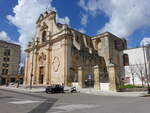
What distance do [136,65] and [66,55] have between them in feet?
56.4

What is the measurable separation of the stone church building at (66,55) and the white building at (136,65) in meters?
3.72

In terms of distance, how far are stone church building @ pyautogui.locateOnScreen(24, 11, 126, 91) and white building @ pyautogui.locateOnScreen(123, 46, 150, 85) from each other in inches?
147

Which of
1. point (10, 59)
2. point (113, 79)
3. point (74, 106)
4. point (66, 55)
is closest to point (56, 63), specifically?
point (66, 55)

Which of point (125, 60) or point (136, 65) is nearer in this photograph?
point (136, 65)

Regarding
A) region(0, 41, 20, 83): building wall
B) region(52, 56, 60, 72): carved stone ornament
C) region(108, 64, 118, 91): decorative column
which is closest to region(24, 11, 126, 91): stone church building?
region(52, 56, 60, 72): carved stone ornament

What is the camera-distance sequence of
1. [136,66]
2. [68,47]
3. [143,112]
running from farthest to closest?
1. [136,66]
2. [68,47]
3. [143,112]

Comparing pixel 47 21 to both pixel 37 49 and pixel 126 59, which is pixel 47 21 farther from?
pixel 126 59

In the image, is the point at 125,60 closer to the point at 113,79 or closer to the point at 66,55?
the point at 66,55

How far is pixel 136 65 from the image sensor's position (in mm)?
38094

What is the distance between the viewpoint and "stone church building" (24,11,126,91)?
32406 mm

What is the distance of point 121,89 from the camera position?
23.1 m

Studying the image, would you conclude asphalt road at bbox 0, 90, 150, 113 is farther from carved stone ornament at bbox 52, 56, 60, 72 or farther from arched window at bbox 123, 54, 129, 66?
arched window at bbox 123, 54, 129, 66

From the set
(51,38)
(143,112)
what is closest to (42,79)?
(51,38)

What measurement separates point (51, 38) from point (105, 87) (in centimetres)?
2028
